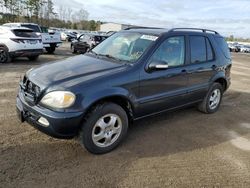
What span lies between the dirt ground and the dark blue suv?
0.36m

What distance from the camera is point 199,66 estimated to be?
216 inches

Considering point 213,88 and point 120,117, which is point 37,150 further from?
point 213,88

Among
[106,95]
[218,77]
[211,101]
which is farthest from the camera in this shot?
[211,101]

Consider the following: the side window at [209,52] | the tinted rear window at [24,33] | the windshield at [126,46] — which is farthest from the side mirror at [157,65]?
the tinted rear window at [24,33]

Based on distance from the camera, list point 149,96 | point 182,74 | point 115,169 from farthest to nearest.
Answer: point 182,74 < point 149,96 < point 115,169

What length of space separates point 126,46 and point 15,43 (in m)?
8.75

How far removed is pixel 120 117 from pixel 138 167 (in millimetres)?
789

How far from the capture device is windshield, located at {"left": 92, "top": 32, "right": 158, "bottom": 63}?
460cm

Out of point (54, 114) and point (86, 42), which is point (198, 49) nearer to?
point (54, 114)

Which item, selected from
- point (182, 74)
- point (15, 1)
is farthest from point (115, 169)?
point (15, 1)

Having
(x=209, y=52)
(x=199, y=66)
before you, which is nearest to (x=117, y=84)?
(x=199, y=66)

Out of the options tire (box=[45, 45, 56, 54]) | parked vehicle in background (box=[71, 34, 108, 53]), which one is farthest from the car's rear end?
parked vehicle in background (box=[71, 34, 108, 53])

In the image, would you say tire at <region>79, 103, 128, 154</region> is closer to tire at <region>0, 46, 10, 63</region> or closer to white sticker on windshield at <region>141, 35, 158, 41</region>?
white sticker on windshield at <region>141, 35, 158, 41</region>

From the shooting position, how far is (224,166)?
397 cm
